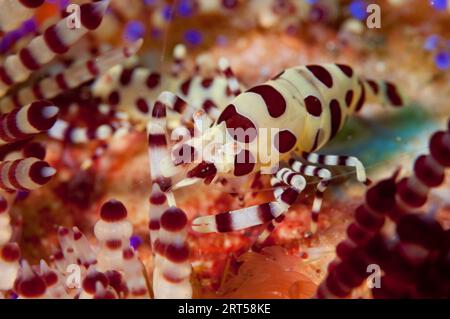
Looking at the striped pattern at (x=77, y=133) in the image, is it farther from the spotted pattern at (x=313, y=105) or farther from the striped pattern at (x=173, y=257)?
the striped pattern at (x=173, y=257)

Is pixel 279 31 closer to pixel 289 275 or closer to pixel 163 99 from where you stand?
pixel 163 99

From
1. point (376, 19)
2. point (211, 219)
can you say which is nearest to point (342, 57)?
point (376, 19)

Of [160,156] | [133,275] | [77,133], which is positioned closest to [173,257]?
[133,275]

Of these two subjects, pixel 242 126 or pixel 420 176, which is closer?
pixel 420 176

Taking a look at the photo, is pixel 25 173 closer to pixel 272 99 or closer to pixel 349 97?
pixel 272 99

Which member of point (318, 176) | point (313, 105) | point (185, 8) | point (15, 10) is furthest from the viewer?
point (185, 8)

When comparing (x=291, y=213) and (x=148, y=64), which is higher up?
(x=148, y=64)

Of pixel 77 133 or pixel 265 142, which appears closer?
pixel 265 142
